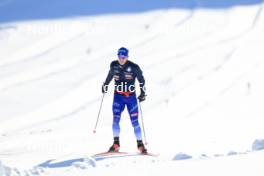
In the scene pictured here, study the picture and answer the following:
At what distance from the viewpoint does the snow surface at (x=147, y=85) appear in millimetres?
Result: 7723

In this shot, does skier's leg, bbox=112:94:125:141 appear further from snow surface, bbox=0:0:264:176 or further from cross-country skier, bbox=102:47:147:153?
snow surface, bbox=0:0:264:176

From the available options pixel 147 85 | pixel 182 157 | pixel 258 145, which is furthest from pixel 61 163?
pixel 147 85

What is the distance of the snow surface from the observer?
772 centimetres

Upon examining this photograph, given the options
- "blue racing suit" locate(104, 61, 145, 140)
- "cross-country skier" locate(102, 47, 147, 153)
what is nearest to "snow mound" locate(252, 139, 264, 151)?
"cross-country skier" locate(102, 47, 147, 153)

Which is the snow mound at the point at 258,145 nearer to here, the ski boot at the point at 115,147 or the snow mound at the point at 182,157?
the snow mound at the point at 182,157

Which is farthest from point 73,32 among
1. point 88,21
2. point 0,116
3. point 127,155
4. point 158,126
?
point 127,155

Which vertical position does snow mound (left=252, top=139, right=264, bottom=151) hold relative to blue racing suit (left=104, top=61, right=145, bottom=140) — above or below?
below

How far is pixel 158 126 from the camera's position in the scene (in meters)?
11.8

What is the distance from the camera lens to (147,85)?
17000 millimetres

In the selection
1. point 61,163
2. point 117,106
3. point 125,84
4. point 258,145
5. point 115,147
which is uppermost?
point 125,84

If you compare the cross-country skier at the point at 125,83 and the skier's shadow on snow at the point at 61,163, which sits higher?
the cross-country skier at the point at 125,83

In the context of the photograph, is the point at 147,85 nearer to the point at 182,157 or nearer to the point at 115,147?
the point at 115,147

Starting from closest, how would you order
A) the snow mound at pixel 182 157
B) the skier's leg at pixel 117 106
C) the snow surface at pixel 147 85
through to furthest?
the snow mound at pixel 182 157 → the snow surface at pixel 147 85 → the skier's leg at pixel 117 106

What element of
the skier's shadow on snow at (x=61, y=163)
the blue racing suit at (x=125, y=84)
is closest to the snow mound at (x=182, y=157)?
the skier's shadow on snow at (x=61, y=163)
